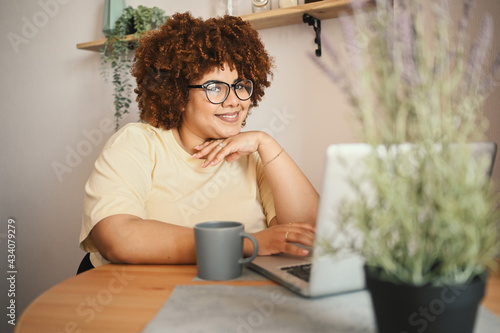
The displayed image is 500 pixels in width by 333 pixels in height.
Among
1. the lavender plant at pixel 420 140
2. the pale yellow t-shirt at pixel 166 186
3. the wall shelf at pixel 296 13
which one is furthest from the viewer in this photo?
the wall shelf at pixel 296 13

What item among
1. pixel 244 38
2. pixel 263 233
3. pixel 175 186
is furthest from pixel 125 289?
pixel 244 38

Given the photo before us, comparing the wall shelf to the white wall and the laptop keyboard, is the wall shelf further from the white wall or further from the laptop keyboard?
the laptop keyboard

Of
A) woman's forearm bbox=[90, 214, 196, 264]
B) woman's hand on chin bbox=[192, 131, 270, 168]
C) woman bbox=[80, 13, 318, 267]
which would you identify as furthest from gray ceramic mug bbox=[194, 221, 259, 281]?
woman's hand on chin bbox=[192, 131, 270, 168]

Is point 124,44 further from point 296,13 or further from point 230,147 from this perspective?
point 230,147

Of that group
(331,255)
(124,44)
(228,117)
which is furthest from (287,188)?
(124,44)

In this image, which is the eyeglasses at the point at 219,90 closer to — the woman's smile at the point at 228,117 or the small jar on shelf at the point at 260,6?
the woman's smile at the point at 228,117

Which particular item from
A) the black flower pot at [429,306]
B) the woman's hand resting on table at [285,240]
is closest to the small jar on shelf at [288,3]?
the woman's hand resting on table at [285,240]

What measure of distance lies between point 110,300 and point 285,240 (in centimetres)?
42

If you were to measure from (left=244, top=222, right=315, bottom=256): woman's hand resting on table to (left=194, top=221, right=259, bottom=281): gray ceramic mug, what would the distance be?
15 centimetres

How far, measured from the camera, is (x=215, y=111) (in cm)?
139

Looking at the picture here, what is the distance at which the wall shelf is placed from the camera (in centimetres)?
169

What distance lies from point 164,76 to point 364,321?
118 centimetres

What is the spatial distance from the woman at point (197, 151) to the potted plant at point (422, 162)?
2.54 ft

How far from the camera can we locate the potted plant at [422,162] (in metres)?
0.38
